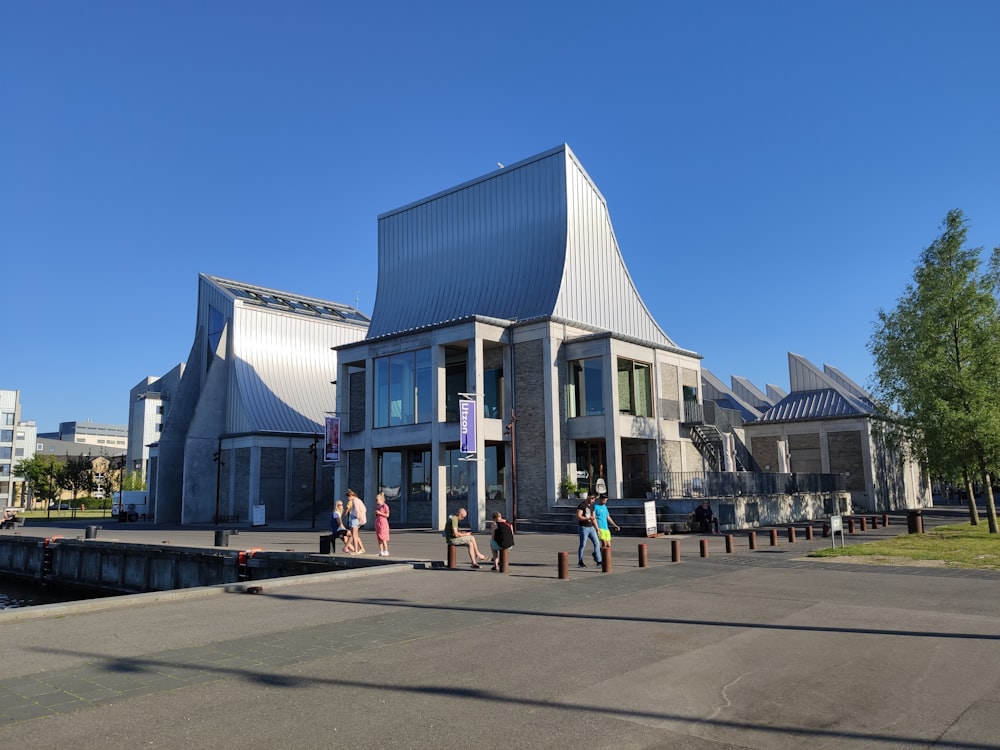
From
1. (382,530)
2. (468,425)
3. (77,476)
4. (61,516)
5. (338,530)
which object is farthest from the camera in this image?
(77,476)

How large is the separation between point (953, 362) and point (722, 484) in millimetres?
9990

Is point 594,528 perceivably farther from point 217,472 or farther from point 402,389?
point 217,472

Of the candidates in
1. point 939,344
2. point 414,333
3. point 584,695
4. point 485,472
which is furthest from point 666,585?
point 414,333

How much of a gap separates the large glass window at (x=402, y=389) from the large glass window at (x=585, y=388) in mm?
6944

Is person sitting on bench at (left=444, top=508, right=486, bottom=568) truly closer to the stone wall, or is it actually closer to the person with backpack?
the person with backpack

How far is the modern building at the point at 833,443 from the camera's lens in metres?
48.3

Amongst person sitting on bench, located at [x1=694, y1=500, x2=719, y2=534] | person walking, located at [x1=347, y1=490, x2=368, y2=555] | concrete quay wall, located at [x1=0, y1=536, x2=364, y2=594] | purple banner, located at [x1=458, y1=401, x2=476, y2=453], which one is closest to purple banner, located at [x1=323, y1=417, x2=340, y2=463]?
purple banner, located at [x1=458, y1=401, x2=476, y2=453]

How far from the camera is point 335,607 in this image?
12.1 metres

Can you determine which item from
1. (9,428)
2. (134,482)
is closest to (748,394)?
(134,482)

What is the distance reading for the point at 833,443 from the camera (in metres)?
50.3

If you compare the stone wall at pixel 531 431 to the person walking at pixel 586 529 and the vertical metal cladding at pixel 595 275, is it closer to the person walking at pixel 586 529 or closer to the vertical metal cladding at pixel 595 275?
the vertical metal cladding at pixel 595 275

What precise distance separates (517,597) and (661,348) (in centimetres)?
2642

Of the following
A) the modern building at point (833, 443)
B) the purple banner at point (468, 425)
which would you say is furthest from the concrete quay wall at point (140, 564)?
the modern building at point (833, 443)

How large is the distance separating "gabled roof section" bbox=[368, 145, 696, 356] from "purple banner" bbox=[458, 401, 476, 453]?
20.8 feet
